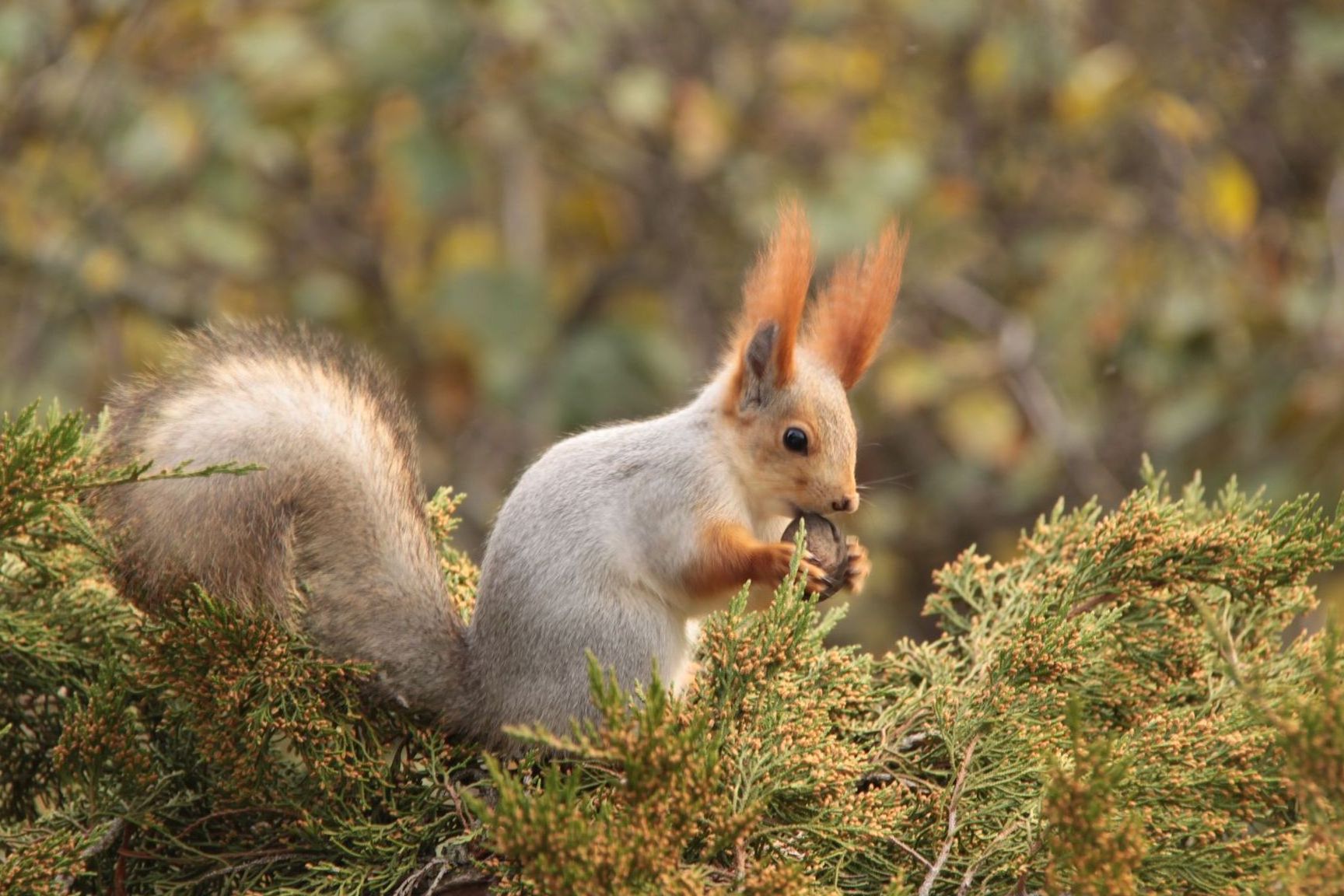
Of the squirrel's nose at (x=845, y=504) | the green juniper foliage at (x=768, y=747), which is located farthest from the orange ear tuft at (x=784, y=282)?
the green juniper foliage at (x=768, y=747)

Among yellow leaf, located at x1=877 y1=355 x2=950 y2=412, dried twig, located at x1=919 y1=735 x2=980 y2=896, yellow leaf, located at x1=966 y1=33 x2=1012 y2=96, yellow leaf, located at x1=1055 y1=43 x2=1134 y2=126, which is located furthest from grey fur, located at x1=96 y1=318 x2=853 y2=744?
yellow leaf, located at x1=966 y1=33 x2=1012 y2=96

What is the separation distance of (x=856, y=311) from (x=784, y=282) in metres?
0.12

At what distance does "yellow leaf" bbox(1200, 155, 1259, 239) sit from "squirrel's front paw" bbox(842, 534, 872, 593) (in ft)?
6.69

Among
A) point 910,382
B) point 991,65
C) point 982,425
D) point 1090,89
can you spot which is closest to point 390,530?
point 910,382

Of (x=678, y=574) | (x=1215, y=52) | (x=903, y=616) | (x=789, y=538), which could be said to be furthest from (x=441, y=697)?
(x=1215, y=52)

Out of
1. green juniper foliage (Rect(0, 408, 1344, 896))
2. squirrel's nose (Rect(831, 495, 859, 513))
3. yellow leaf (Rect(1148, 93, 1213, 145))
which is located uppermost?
yellow leaf (Rect(1148, 93, 1213, 145))

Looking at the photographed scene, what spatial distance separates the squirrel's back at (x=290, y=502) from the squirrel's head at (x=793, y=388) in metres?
0.29

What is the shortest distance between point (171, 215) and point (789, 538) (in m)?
2.27

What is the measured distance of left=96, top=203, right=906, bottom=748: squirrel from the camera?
Answer: 1030mm

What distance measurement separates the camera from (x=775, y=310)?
123 cm

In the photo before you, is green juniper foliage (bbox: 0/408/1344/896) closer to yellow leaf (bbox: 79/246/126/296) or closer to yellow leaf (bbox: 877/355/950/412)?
yellow leaf (bbox: 877/355/950/412)

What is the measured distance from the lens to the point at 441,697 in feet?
3.61

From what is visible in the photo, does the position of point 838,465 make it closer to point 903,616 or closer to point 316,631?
point 316,631

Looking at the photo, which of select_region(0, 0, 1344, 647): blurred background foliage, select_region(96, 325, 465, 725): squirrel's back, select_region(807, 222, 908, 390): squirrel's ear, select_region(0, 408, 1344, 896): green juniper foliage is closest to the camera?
select_region(0, 408, 1344, 896): green juniper foliage
